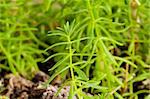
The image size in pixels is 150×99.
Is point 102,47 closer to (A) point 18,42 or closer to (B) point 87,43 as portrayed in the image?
(B) point 87,43

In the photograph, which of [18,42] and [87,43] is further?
[18,42]

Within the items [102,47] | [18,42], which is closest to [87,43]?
[102,47]

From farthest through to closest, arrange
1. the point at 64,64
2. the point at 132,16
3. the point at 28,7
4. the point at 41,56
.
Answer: the point at 28,7 < the point at 41,56 < the point at 132,16 < the point at 64,64

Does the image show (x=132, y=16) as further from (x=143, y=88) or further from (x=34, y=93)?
(x=34, y=93)

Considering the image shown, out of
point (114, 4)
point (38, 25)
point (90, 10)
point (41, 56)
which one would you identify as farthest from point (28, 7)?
point (90, 10)

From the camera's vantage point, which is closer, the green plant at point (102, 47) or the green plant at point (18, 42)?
the green plant at point (102, 47)

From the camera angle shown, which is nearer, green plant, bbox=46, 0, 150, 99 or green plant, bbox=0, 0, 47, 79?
green plant, bbox=46, 0, 150, 99
